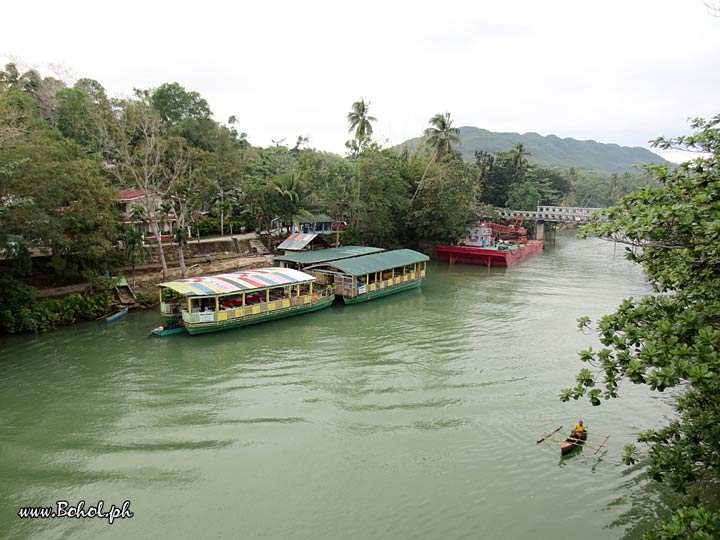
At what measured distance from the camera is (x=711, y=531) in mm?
5938

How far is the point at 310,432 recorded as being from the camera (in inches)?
509

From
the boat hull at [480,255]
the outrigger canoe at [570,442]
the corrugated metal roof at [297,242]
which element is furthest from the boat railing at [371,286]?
the outrigger canoe at [570,442]

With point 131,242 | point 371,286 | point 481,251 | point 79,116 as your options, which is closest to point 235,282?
point 131,242

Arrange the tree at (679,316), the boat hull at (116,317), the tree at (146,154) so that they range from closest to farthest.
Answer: the tree at (679,316) < the boat hull at (116,317) < the tree at (146,154)

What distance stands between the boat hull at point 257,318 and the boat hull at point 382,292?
1.34 metres

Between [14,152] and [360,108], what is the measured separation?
27612 mm

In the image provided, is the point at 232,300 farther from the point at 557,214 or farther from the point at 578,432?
the point at 557,214

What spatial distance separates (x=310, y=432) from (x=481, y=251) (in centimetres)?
2953

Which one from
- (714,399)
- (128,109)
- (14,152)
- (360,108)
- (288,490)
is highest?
(360,108)

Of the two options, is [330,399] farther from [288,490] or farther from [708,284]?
[708,284]

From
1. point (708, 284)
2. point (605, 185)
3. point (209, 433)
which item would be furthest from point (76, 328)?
point (605, 185)

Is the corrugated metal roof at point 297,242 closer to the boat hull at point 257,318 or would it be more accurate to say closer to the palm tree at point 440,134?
the boat hull at point 257,318

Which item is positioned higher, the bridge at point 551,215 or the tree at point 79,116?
the tree at point 79,116

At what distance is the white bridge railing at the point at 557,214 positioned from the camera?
5116 cm
